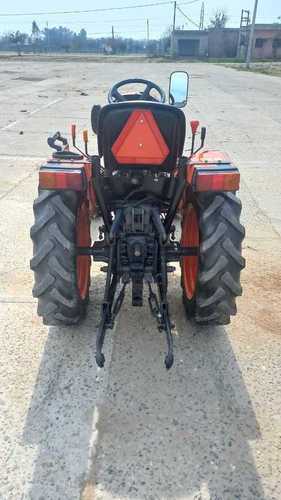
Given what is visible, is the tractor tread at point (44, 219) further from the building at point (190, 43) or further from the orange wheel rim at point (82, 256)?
the building at point (190, 43)

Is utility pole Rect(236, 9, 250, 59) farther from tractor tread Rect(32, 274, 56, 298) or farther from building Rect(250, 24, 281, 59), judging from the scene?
tractor tread Rect(32, 274, 56, 298)

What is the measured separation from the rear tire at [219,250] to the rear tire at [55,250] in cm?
85

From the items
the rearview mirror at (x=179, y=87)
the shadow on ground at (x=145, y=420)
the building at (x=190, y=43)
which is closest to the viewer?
the shadow on ground at (x=145, y=420)

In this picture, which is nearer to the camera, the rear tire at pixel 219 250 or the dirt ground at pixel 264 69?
the rear tire at pixel 219 250

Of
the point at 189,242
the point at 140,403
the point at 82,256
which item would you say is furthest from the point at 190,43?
the point at 140,403

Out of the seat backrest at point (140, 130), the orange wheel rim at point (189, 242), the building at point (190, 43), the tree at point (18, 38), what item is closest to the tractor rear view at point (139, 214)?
the seat backrest at point (140, 130)

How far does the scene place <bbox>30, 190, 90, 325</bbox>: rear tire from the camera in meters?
3.17

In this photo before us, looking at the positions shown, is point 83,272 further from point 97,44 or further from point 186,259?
point 97,44

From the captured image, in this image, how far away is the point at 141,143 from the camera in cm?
309

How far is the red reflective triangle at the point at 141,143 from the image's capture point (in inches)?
119

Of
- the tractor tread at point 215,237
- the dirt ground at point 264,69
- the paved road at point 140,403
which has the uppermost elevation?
the tractor tread at point 215,237

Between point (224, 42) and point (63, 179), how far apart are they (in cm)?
7751

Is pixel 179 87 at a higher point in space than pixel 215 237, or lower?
higher

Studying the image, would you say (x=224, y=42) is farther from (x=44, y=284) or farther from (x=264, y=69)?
(x=44, y=284)
